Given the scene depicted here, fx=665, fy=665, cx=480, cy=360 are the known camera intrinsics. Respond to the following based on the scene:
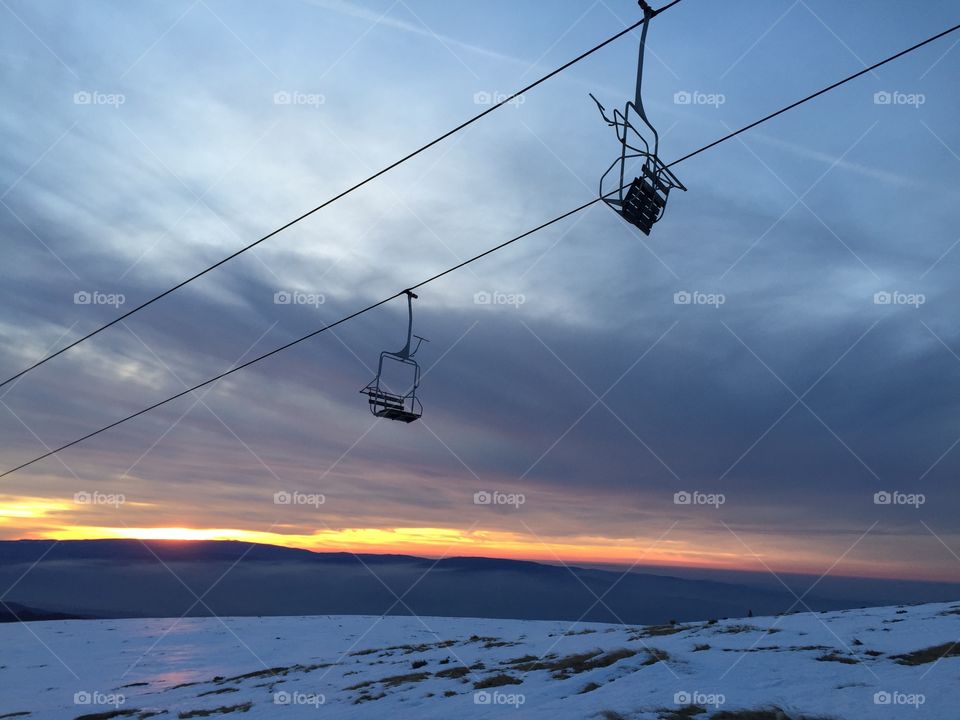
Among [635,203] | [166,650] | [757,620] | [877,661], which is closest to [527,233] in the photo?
[635,203]

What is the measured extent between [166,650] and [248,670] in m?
9.64

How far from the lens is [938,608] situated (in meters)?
22.5

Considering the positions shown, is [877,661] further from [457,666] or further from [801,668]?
[457,666]

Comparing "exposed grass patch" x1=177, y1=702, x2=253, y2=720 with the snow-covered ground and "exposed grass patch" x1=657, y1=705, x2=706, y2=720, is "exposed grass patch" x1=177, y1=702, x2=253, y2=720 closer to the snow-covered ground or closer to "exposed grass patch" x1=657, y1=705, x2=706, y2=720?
the snow-covered ground

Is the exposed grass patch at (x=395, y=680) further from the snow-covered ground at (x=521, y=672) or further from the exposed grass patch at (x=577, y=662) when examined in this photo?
the exposed grass patch at (x=577, y=662)

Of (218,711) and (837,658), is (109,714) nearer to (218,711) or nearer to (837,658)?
(218,711)

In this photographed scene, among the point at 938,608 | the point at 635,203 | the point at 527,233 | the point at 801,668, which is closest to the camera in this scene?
the point at 635,203

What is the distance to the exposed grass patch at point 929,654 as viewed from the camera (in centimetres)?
1441

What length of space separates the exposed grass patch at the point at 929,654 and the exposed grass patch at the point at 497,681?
28.6ft

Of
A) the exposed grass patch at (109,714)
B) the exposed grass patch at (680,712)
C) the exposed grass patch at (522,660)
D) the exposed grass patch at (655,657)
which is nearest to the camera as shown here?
the exposed grass patch at (680,712)

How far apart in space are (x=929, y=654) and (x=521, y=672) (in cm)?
962

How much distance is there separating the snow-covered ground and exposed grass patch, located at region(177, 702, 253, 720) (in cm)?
6

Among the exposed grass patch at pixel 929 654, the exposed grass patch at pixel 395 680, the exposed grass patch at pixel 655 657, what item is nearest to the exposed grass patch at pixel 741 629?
the exposed grass patch at pixel 655 657

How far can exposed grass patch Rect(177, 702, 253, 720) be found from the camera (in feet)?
60.7
